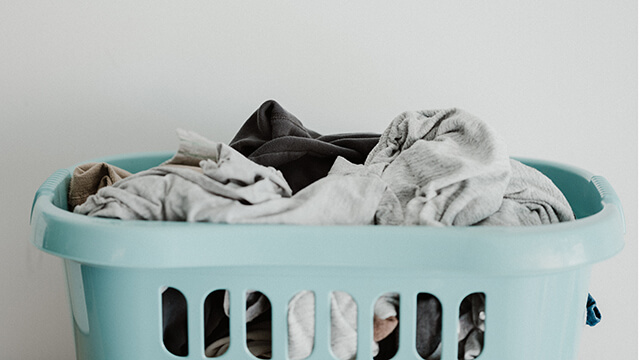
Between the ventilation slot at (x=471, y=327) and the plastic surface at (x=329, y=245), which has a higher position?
the plastic surface at (x=329, y=245)

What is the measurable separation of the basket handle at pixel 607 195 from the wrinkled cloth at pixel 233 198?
0.23 meters

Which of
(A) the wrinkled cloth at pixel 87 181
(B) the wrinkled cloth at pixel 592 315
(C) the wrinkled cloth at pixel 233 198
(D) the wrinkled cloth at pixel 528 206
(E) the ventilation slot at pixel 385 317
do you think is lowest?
(B) the wrinkled cloth at pixel 592 315

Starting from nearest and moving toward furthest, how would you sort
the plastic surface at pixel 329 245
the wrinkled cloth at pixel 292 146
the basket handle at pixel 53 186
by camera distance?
the plastic surface at pixel 329 245
the basket handle at pixel 53 186
the wrinkled cloth at pixel 292 146

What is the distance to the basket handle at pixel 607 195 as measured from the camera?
620 mm

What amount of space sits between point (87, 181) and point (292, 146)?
0.24m

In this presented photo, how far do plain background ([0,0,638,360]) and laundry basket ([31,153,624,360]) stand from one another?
0.44 m

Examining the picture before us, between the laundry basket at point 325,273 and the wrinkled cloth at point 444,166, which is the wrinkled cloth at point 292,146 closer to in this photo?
the wrinkled cloth at point 444,166

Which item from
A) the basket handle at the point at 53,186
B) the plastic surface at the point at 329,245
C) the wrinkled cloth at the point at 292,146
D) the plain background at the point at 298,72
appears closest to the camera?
the plastic surface at the point at 329,245

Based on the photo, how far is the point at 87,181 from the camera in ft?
2.44

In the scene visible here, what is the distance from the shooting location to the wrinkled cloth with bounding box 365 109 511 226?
2.01 feet

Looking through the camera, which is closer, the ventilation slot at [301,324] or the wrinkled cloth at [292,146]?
the ventilation slot at [301,324]

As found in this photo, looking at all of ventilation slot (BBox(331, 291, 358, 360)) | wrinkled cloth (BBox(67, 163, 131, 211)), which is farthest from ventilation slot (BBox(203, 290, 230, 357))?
wrinkled cloth (BBox(67, 163, 131, 211))

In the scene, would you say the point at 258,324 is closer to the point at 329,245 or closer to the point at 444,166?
the point at 329,245

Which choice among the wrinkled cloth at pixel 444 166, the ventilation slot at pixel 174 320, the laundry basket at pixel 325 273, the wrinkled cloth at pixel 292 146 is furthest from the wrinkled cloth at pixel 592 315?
the ventilation slot at pixel 174 320
